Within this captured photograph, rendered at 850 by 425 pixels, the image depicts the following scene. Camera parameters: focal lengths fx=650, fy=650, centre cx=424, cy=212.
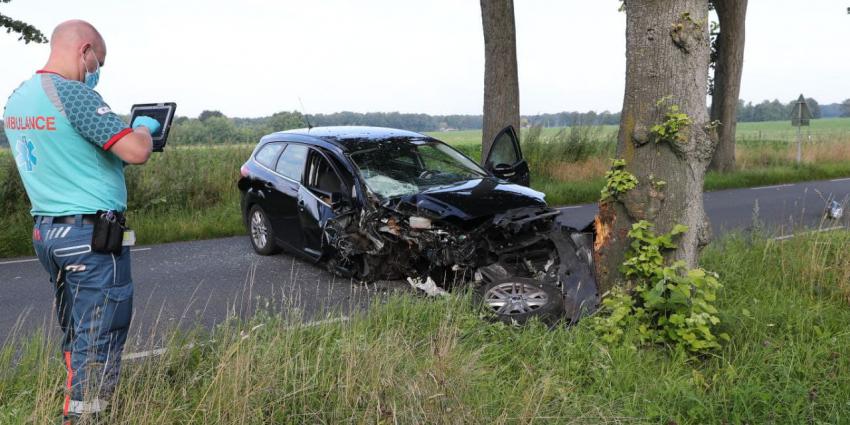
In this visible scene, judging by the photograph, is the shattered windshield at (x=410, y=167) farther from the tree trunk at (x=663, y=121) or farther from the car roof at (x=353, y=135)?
the tree trunk at (x=663, y=121)

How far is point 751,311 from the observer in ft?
16.2

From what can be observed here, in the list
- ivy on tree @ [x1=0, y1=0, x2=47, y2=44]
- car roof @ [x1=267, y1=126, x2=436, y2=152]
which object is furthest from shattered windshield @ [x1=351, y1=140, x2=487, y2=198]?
ivy on tree @ [x1=0, y1=0, x2=47, y2=44]

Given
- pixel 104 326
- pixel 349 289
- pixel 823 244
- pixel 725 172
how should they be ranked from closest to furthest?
1. pixel 104 326
2. pixel 823 244
3. pixel 349 289
4. pixel 725 172

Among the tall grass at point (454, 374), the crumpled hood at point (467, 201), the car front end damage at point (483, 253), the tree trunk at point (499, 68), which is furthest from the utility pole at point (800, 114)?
the car front end damage at point (483, 253)

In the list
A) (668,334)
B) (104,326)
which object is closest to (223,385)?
(104,326)

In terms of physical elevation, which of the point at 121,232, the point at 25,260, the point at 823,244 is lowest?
the point at 25,260

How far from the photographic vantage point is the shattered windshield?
6.45 m

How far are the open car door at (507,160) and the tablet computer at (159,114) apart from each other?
415 centimetres

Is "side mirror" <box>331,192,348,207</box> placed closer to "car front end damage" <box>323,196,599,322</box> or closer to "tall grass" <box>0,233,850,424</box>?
"car front end damage" <box>323,196,599,322</box>

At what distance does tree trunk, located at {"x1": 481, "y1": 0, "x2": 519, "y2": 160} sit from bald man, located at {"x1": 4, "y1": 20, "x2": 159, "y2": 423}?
358 inches

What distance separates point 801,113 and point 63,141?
22.3 meters

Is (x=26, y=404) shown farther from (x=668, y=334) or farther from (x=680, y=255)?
(x=680, y=255)

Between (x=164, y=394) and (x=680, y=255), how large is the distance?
3539mm

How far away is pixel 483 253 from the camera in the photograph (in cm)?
547
